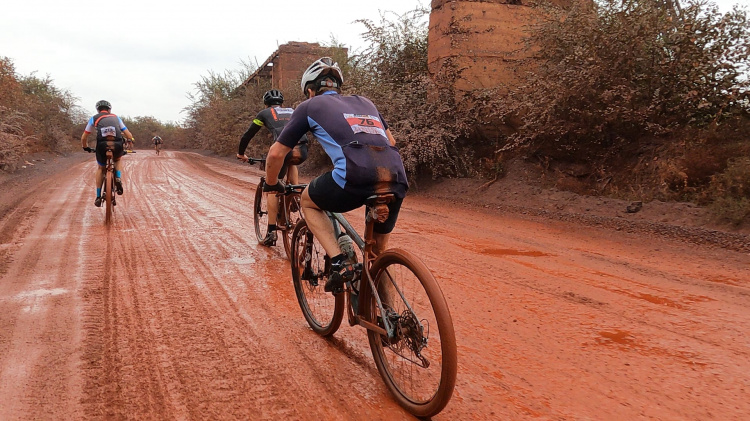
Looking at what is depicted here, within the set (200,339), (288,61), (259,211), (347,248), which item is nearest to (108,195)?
(259,211)

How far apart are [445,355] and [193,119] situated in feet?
143

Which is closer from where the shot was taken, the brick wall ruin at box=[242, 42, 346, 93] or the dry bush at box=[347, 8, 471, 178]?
the dry bush at box=[347, 8, 471, 178]

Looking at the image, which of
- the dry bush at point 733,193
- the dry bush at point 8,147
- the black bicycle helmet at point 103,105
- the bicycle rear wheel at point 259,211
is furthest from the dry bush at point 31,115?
the dry bush at point 733,193

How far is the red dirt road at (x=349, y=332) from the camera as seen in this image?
2666mm

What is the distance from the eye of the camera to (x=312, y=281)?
3.60 m

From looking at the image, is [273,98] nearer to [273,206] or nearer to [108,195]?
[273,206]

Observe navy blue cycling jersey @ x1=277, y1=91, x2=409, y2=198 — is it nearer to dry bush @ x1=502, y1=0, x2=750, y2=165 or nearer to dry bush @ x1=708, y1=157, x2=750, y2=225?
dry bush @ x1=708, y1=157, x2=750, y2=225

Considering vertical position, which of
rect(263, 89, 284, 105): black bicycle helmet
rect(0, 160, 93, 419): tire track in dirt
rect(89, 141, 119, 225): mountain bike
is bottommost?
rect(0, 160, 93, 419): tire track in dirt

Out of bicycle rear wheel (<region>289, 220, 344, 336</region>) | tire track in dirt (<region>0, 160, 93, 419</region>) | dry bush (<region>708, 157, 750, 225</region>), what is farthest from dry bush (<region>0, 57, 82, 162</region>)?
dry bush (<region>708, 157, 750, 225</region>)

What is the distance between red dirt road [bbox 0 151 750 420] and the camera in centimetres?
267

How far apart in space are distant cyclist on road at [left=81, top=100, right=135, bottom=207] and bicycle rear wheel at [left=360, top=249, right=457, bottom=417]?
7194 millimetres

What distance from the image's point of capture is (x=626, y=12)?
8.35 m

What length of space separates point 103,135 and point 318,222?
269 inches

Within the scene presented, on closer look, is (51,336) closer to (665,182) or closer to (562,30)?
(665,182)
